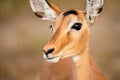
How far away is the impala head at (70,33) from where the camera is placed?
154cm

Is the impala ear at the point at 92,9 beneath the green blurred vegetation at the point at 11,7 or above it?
above

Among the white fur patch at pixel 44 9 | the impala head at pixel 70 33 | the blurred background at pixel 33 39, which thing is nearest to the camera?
the impala head at pixel 70 33

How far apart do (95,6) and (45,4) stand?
0.69ft

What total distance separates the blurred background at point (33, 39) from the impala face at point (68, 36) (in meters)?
0.23

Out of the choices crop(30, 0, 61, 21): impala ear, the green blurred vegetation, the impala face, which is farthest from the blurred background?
the impala face

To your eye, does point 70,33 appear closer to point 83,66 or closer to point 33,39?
point 83,66

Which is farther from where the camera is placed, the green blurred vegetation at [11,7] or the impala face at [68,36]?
the green blurred vegetation at [11,7]

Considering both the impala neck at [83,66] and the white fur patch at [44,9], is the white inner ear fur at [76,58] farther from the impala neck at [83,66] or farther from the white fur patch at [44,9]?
the white fur patch at [44,9]

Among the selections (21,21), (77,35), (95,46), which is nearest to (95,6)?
(77,35)

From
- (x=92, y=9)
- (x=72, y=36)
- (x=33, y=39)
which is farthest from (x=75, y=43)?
(x=33, y=39)

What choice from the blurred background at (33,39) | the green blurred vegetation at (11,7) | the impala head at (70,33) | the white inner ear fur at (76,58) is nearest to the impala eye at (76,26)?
the impala head at (70,33)

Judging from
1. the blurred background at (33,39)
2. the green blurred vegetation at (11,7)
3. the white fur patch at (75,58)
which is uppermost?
the green blurred vegetation at (11,7)

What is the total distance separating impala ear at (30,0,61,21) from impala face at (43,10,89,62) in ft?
0.27

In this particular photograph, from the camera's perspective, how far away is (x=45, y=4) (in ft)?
5.63
